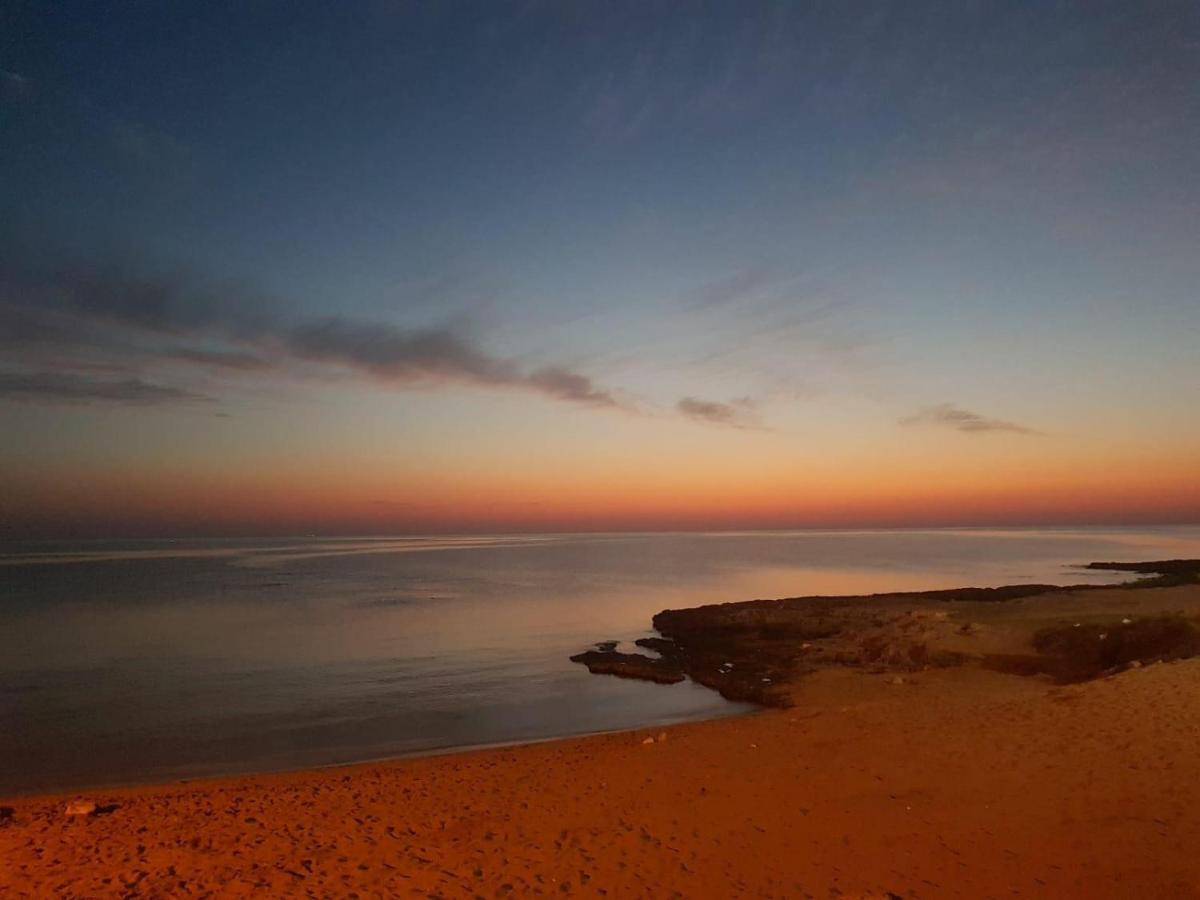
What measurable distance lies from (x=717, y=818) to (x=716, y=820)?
0.08 meters

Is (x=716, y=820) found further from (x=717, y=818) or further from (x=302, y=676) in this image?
(x=302, y=676)

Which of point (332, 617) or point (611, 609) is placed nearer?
point (332, 617)

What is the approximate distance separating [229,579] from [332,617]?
40.3 m

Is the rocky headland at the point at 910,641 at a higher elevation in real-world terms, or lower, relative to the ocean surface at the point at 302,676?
higher

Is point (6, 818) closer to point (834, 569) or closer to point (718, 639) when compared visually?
point (718, 639)

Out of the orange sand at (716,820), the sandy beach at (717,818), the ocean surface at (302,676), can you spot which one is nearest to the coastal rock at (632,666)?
the ocean surface at (302,676)

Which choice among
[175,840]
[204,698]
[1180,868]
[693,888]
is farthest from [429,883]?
[204,698]

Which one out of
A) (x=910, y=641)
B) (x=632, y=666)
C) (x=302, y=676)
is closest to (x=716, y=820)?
(x=632, y=666)

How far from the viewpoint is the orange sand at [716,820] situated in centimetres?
831

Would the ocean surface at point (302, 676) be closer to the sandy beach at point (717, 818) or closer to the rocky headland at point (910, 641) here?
the rocky headland at point (910, 641)

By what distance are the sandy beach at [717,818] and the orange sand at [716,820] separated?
4 centimetres

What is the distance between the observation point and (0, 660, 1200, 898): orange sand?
831cm

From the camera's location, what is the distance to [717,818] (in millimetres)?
10414

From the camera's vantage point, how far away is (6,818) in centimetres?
1075
